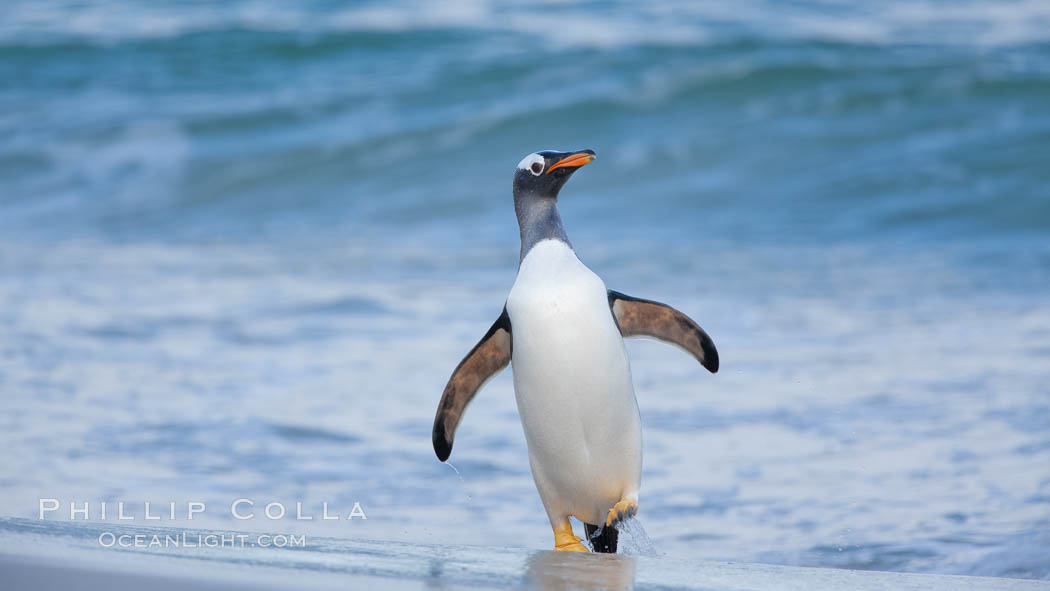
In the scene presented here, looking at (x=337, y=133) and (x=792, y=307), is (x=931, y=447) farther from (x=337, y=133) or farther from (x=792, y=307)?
(x=337, y=133)

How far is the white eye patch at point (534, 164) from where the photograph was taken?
2.63m

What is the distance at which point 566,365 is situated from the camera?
2.44 metres

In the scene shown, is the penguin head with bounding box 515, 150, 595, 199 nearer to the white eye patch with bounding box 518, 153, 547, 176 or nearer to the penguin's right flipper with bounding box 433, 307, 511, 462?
the white eye patch with bounding box 518, 153, 547, 176

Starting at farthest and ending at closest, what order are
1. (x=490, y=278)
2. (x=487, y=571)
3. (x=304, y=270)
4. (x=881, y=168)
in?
1. (x=881, y=168)
2. (x=304, y=270)
3. (x=490, y=278)
4. (x=487, y=571)

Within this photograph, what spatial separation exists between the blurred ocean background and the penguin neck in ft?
2.63

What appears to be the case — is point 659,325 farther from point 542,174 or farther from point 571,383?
point 542,174

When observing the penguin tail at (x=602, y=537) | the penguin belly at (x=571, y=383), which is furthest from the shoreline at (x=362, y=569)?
the penguin tail at (x=602, y=537)

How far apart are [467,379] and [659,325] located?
1.37 ft

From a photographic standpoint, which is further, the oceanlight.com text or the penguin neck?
the penguin neck

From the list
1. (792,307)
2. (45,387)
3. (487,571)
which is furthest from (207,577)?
(792,307)

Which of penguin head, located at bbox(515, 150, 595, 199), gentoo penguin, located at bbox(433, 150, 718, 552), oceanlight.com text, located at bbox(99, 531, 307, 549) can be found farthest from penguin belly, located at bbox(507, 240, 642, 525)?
oceanlight.com text, located at bbox(99, 531, 307, 549)

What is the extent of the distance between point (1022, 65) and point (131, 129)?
7.88 m

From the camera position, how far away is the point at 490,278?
6.44 m

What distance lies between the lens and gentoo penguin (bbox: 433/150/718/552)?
2439mm
